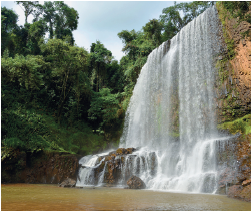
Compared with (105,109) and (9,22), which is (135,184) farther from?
(9,22)

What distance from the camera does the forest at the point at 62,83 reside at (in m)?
14.7

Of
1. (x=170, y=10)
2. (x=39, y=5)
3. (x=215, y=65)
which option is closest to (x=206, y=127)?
(x=215, y=65)

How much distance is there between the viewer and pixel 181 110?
15.2 metres

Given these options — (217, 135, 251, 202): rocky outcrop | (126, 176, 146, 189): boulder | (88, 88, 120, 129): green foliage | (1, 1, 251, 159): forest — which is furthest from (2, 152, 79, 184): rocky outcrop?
(217, 135, 251, 202): rocky outcrop

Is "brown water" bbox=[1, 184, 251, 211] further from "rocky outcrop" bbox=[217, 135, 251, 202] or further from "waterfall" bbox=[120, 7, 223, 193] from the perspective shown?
"waterfall" bbox=[120, 7, 223, 193]

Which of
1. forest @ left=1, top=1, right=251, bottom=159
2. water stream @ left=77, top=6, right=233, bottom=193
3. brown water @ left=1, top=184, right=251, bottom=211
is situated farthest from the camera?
forest @ left=1, top=1, right=251, bottom=159

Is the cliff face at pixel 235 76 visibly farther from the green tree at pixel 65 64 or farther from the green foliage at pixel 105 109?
the green tree at pixel 65 64

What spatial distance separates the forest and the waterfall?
2686 mm

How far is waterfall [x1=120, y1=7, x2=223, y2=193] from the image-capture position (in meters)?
10.5

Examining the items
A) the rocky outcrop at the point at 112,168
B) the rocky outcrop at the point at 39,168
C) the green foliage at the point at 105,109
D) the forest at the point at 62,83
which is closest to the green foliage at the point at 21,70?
the forest at the point at 62,83

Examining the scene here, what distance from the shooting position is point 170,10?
2762 centimetres

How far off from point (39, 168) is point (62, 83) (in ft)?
32.4

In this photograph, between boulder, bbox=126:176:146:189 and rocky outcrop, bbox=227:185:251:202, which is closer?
rocky outcrop, bbox=227:185:251:202

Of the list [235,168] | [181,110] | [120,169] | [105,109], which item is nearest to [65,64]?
[105,109]
